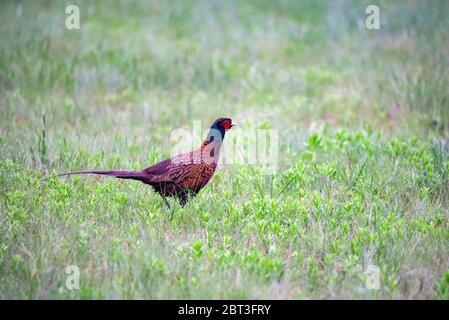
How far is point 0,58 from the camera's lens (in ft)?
31.2

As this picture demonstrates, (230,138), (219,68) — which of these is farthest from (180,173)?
(219,68)

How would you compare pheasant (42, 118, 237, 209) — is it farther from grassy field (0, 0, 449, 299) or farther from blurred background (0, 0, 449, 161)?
blurred background (0, 0, 449, 161)

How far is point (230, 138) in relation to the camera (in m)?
7.69

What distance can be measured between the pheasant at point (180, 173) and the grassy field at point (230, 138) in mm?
189

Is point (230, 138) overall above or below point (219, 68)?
below

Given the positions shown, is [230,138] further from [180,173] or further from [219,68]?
[219,68]

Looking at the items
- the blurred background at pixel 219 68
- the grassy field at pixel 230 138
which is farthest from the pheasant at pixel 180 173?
the blurred background at pixel 219 68

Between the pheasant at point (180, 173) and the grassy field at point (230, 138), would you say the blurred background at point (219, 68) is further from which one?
the pheasant at point (180, 173)

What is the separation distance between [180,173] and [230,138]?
231 centimetres

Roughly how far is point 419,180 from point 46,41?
6674 mm

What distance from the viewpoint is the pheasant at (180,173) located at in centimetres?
546

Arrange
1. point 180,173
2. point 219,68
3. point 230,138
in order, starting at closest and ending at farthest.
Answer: point 180,173
point 230,138
point 219,68

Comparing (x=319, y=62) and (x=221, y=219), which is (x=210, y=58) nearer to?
(x=319, y=62)

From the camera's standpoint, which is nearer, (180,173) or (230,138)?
(180,173)
